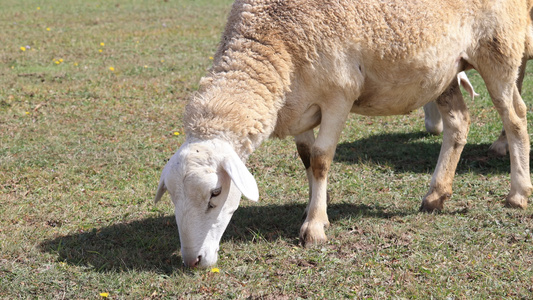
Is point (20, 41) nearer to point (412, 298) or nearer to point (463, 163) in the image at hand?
point (463, 163)

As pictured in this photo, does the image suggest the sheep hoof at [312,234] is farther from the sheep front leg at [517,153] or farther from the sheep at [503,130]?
the sheep at [503,130]

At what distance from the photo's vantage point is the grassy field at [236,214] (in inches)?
158

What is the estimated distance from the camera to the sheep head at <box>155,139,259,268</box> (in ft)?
13.0

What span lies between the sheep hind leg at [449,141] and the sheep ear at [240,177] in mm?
2045

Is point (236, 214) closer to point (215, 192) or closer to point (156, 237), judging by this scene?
point (156, 237)

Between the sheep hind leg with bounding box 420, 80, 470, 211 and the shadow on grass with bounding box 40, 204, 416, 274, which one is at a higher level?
the sheep hind leg with bounding box 420, 80, 470, 211

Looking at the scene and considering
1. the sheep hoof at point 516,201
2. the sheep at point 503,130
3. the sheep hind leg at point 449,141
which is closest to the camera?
the sheep hoof at point 516,201

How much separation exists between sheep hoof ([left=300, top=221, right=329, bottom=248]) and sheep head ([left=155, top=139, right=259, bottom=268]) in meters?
0.81

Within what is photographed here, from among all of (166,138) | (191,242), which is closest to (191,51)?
(166,138)

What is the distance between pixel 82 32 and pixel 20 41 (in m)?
1.79

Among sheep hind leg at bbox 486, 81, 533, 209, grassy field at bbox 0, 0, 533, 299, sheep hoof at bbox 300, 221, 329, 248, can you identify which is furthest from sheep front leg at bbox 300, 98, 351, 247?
sheep hind leg at bbox 486, 81, 533, 209

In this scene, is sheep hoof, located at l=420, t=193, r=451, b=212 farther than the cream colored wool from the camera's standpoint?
Yes

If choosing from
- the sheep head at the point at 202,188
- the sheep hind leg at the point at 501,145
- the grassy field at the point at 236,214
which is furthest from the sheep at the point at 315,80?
the sheep hind leg at the point at 501,145

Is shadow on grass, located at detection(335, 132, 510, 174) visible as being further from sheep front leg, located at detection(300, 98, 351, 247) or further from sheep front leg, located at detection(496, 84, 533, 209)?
sheep front leg, located at detection(300, 98, 351, 247)
